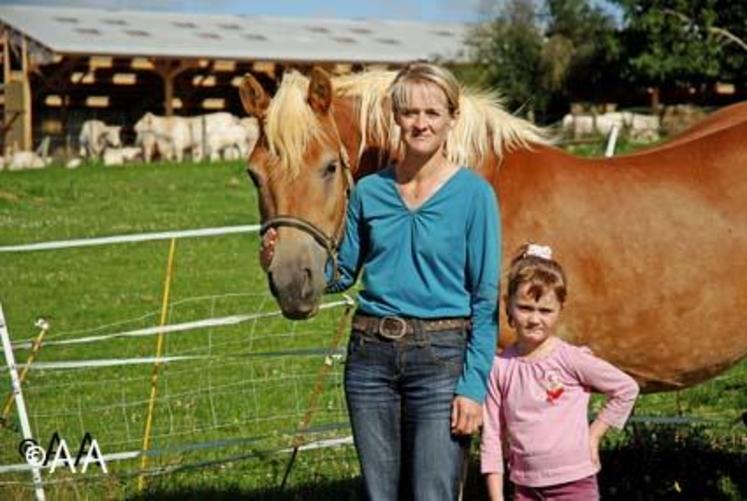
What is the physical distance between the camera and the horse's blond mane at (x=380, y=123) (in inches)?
171

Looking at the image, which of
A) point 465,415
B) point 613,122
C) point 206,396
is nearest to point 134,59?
point 613,122

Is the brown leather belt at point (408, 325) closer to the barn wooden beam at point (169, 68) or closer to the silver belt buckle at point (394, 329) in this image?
the silver belt buckle at point (394, 329)

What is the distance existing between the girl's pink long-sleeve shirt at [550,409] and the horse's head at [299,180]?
68cm

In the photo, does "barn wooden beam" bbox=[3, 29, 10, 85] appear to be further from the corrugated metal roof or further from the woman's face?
the woman's face

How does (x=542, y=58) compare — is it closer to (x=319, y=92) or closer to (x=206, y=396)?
(x=206, y=396)

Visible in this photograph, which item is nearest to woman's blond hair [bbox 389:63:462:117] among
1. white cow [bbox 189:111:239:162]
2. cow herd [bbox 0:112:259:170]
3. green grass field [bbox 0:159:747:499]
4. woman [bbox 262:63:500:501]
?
woman [bbox 262:63:500:501]

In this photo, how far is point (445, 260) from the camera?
380cm

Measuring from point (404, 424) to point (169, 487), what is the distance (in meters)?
2.68

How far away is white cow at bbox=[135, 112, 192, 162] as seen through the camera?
3409 centimetres

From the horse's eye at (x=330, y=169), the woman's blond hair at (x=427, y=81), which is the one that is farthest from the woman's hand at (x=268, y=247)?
the woman's blond hair at (x=427, y=81)

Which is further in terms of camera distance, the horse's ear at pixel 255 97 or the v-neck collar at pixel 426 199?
the horse's ear at pixel 255 97

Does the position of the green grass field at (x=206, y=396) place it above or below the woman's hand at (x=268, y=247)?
below

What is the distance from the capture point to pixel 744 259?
16.9 ft

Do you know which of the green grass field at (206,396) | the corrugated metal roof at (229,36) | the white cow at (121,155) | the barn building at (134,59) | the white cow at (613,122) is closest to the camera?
the green grass field at (206,396)
